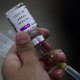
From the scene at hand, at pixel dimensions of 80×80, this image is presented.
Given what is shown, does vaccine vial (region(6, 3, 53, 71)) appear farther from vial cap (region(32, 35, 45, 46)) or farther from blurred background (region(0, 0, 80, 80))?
blurred background (region(0, 0, 80, 80))

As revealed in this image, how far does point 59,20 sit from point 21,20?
47cm

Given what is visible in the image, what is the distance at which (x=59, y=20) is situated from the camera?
112 centimetres

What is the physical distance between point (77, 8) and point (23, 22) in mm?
518

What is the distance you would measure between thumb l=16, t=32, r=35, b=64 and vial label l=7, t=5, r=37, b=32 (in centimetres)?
3

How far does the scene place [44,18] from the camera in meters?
1.12

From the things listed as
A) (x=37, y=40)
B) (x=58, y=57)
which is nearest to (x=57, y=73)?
(x=58, y=57)

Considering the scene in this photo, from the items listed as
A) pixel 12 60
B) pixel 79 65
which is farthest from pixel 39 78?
pixel 79 65

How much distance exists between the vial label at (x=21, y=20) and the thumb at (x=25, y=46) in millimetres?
29

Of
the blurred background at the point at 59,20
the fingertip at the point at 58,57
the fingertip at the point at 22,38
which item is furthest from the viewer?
the blurred background at the point at 59,20

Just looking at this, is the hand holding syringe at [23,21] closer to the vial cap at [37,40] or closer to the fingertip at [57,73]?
the vial cap at [37,40]

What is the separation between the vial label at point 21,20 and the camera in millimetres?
673

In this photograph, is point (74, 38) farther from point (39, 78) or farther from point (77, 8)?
point (39, 78)

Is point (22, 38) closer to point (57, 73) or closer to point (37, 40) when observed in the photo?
point (37, 40)

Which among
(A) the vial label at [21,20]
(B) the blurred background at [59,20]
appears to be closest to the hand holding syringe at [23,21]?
(A) the vial label at [21,20]
